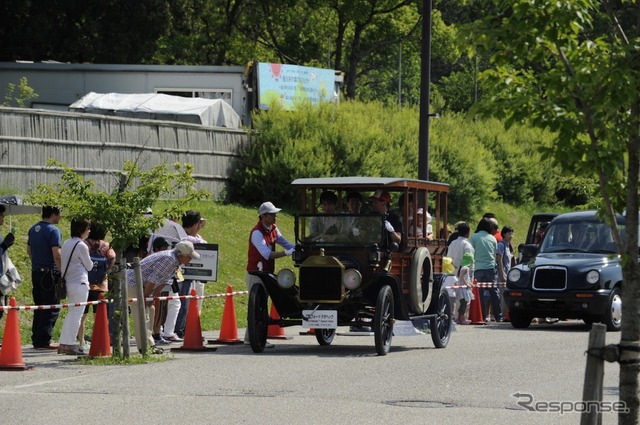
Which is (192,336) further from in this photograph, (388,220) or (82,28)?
(82,28)

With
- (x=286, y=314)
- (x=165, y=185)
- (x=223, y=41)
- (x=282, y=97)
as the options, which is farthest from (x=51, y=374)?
(x=223, y=41)

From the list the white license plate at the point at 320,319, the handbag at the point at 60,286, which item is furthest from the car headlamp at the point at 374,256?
the handbag at the point at 60,286

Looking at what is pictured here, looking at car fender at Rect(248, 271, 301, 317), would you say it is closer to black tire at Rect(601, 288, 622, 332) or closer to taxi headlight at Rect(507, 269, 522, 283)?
taxi headlight at Rect(507, 269, 522, 283)

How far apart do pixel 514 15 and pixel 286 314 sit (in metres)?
10.1

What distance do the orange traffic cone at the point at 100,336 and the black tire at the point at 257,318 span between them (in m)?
1.83

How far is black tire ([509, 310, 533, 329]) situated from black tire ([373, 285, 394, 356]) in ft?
22.1

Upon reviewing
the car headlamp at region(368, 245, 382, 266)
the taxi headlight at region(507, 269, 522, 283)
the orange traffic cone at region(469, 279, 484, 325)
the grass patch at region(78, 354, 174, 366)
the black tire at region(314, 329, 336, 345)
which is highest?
the car headlamp at region(368, 245, 382, 266)

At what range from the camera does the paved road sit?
11.5 m

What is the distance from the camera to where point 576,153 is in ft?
27.4

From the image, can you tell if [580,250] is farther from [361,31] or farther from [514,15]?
[361,31]

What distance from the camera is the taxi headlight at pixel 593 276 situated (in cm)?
2289

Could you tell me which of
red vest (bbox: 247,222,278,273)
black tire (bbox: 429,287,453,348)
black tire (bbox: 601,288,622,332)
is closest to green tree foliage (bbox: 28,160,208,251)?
red vest (bbox: 247,222,278,273)

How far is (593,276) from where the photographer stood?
22.9 metres

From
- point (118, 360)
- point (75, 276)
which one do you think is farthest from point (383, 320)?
point (75, 276)
